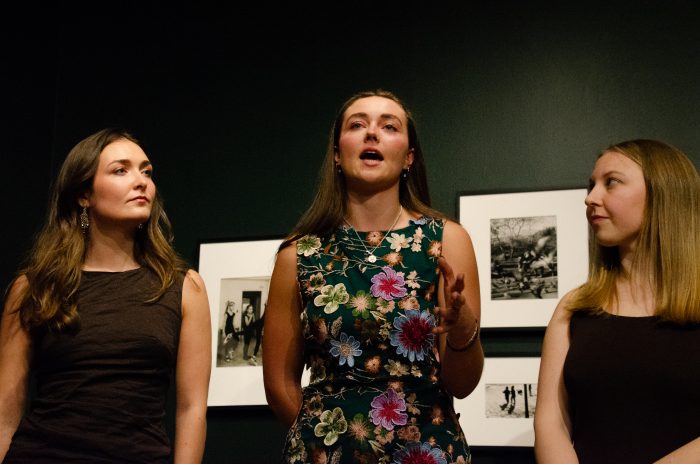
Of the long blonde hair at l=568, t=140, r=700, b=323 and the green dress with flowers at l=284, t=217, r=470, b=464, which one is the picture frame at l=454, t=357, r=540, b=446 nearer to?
the long blonde hair at l=568, t=140, r=700, b=323

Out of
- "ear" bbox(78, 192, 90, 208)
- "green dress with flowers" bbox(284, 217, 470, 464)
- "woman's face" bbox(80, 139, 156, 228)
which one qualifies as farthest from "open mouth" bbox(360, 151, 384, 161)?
"ear" bbox(78, 192, 90, 208)

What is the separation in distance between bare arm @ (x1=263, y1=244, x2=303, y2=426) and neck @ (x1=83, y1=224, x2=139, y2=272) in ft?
1.70

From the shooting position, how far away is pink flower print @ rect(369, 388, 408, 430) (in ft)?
7.89

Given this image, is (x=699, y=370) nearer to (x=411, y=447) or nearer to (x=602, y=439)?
(x=602, y=439)

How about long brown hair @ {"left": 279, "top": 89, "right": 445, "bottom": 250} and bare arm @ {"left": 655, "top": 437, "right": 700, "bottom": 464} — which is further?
long brown hair @ {"left": 279, "top": 89, "right": 445, "bottom": 250}

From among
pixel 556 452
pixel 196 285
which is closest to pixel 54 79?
pixel 196 285

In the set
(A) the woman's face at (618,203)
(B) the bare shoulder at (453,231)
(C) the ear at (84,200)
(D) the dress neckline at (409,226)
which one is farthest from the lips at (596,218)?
(C) the ear at (84,200)

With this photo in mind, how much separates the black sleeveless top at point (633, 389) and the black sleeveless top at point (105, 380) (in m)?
1.16

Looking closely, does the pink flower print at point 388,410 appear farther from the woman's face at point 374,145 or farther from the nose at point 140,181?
the nose at point 140,181

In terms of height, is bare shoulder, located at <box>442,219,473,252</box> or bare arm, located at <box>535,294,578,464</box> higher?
bare shoulder, located at <box>442,219,473,252</box>

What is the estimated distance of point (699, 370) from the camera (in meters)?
2.40

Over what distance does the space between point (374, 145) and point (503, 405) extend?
1.03 metres

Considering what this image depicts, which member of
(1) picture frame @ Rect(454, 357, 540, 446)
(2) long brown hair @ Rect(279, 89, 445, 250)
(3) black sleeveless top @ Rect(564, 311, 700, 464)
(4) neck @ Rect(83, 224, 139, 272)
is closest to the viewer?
(3) black sleeveless top @ Rect(564, 311, 700, 464)

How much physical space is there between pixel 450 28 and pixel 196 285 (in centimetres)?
144
